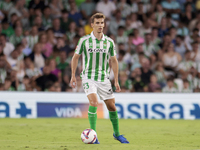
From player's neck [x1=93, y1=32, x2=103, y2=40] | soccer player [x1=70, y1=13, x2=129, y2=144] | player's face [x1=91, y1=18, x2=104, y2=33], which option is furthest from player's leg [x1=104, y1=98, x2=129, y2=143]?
player's face [x1=91, y1=18, x2=104, y2=33]

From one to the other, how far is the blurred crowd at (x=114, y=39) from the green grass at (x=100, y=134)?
173 centimetres

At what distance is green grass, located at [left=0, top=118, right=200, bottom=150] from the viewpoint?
570 centimetres

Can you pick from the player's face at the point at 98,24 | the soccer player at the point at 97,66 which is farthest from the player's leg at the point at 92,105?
the player's face at the point at 98,24

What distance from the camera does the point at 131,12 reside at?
46.3 ft

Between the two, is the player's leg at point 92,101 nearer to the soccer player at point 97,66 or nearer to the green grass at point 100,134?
the soccer player at point 97,66

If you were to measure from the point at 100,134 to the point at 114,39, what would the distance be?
6212 mm

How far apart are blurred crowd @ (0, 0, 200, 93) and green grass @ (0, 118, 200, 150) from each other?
1.73 meters

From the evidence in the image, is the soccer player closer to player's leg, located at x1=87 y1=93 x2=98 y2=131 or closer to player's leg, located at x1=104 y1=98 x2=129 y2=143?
player's leg, located at x1=104 y1=98 x2=129 y2=143

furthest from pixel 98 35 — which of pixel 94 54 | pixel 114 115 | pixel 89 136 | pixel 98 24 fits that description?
pixel 89 136

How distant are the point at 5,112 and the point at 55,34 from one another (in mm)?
3849

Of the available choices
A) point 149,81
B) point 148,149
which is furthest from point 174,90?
point 148,149

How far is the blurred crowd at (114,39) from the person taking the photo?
11344mm

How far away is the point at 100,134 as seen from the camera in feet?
24.6

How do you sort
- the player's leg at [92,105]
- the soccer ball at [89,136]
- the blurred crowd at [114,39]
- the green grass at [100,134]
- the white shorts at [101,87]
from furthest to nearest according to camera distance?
the blurred crowd at [114,39]
the white shorts at [101,87]
the player's leg at [92,105]
the soccer ball at [89,136]
the green grass at [100,134]
